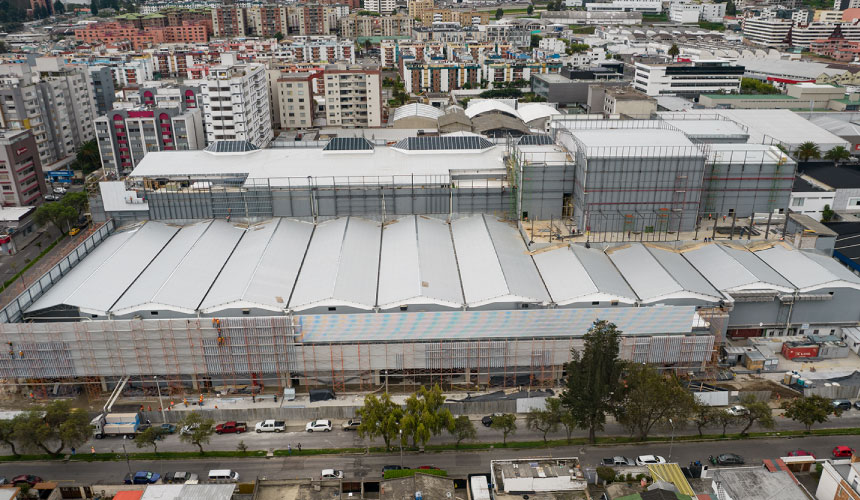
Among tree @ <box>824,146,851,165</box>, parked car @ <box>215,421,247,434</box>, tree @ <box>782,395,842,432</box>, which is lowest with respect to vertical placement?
parked car @ <box>215,421,247,434</box>

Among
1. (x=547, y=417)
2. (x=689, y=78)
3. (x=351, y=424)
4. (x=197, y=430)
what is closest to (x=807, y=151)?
(x=689, y=78)

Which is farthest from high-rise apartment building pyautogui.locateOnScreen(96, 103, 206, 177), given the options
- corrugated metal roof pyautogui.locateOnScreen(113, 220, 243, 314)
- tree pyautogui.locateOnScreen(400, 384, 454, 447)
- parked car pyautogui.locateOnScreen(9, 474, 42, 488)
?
tree pyautogui.locateOnScreen(400, 384, 454, 447)

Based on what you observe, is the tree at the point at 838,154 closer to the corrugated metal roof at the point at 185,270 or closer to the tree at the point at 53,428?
the corrugated metal roof at the point at 185,270

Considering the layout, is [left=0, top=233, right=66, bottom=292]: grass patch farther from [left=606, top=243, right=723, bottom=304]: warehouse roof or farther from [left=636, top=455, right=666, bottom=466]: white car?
[left=636, top=455, right=666, bottom=466]: white car

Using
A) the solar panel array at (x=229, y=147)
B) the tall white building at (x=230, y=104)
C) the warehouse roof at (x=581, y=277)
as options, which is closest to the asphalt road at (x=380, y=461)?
the warehouse roof at (x=581, y=277)

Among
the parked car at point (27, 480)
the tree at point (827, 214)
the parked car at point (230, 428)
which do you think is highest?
the tree at point (827, 214)

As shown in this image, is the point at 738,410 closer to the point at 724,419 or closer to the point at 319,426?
the point at 724,419

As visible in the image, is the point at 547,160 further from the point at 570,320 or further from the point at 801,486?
the point at 801,486

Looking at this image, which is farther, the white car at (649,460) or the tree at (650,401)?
the white car at (649,460)
